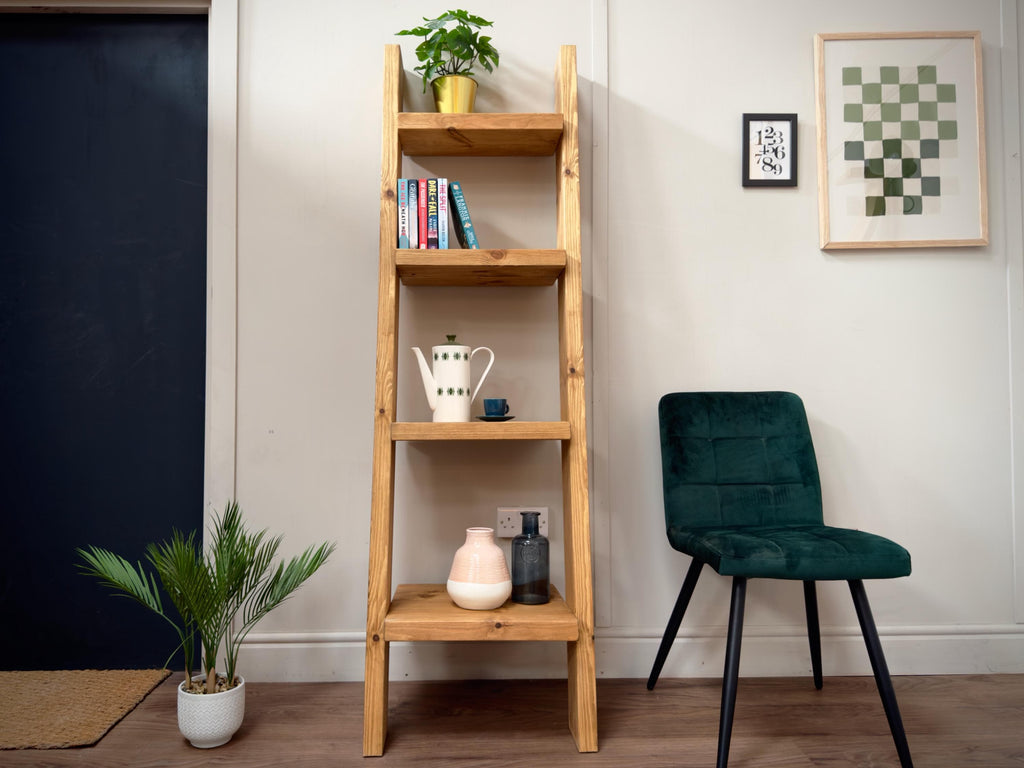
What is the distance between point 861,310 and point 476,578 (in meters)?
1.28

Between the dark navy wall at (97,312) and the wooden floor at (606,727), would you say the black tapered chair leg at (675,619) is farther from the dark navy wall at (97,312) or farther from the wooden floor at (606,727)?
the dark navy wall at (97,312)

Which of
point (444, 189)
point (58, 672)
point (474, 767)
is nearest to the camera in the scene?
point (474, 767)

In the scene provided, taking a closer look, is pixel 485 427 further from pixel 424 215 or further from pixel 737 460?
pixel 737 460

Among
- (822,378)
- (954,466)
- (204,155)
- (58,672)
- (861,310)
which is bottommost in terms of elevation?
(58,672)

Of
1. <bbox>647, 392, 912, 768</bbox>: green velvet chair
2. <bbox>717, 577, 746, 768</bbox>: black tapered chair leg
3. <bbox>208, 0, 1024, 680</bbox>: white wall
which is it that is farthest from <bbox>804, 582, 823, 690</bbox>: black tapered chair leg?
<bbox>717, 577, 746, 768</bbox>: black tapered chair leg

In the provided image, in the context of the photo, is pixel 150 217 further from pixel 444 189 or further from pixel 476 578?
pixel 476 578

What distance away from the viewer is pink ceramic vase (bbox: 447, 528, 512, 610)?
1518 millimetres

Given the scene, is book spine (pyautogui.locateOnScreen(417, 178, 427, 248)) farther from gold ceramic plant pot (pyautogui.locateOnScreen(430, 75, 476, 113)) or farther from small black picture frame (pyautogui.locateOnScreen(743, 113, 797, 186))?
small black picture frame (pyautogui.locateOnScreen(743, 113, 797, 186))

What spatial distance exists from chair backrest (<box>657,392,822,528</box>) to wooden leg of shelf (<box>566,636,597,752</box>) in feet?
1.31

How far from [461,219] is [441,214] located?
50 mm

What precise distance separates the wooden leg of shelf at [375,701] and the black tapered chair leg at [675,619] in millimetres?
681

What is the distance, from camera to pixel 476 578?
153 cm

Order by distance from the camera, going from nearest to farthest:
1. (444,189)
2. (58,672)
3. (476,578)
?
1. (476,578)
2. (444,189)
3. (58,672)

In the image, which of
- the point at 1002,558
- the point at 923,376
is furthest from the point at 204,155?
the point at 1002,558
